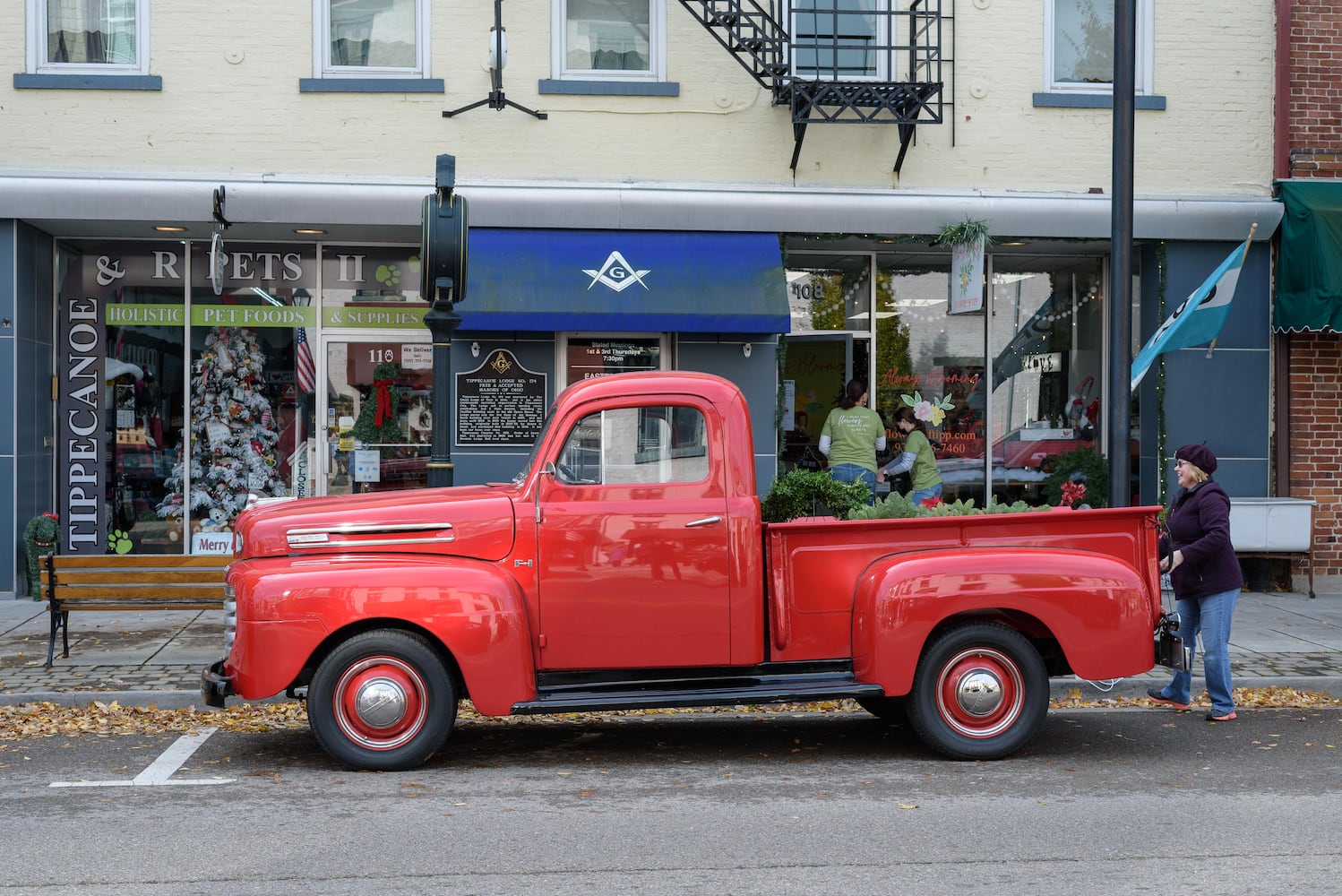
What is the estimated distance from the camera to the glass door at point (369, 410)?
13.3 m

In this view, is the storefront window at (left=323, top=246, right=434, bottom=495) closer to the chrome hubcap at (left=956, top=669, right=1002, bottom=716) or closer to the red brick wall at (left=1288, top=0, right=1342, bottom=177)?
the chrome hubcap at (left=956, top=669, right=1002, bottom=716)

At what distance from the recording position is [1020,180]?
13219 millimetres

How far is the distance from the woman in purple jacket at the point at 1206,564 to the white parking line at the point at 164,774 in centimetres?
555

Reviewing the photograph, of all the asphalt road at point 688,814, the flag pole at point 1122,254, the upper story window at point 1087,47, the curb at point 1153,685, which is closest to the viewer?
the asphalt road at point 688,814

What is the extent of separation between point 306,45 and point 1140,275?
8696mm

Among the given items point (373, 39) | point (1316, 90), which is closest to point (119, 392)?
point (373, 39)

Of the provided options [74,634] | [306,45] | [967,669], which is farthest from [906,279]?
[74,634]

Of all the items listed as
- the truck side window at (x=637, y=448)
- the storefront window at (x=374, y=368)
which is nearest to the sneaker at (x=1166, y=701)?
the truck side window at (x=637, y=448)

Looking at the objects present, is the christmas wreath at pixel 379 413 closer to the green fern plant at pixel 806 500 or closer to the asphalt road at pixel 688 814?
the asphalt road at pixel 688 814

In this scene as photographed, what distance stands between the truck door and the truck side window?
0.02 m

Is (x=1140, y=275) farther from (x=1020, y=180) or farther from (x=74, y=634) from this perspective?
(x=74, y=634)

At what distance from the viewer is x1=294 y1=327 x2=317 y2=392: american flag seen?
13281 millimetres

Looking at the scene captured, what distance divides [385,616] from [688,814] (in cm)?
178

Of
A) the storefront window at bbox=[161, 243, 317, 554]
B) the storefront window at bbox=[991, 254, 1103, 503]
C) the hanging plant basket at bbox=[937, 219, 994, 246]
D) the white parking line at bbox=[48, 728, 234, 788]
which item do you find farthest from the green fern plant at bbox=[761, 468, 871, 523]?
the storefront window at bbox=[161, 243, 317, 554]
